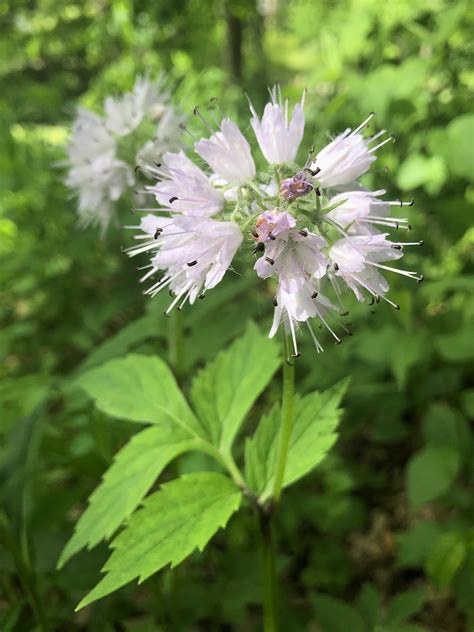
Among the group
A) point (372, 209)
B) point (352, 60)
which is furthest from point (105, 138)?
point (352, 60)

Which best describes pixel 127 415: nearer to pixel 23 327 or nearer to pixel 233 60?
pixel 23 327

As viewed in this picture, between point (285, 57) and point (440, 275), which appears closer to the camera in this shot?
point (440, 275)

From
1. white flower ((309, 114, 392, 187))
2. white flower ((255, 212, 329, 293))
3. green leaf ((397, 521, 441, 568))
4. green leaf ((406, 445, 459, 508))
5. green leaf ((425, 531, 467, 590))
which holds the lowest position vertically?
green leaf ((397, 521, 441, 568))

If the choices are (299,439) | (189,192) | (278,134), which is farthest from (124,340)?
(278,134)

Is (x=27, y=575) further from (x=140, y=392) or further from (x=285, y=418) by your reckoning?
(x=285, y=418)

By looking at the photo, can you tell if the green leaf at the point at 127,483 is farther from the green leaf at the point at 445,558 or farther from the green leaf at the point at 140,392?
the green leaf at the point at 445,558

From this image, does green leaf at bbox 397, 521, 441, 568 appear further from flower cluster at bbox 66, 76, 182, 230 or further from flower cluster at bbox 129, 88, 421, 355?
flower cluster at bbox 66, 76, 182, 230

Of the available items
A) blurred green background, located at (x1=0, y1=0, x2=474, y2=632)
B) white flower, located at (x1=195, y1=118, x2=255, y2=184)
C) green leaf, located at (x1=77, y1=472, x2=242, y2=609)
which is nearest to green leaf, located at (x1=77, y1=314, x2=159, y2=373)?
blurred green background, located at (x1=0, y1=0, x2=474, y2=632)
